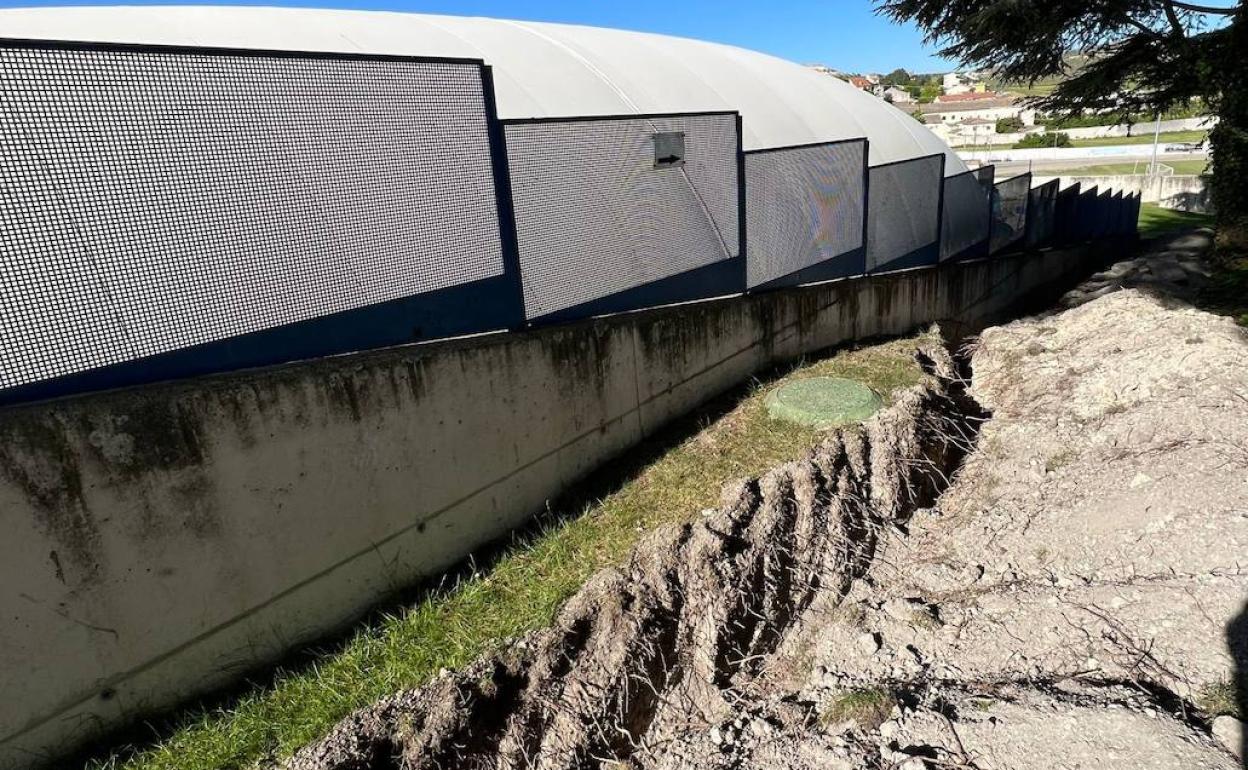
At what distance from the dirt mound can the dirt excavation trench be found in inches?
0.6

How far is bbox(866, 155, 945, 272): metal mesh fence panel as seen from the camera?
10.3 metres

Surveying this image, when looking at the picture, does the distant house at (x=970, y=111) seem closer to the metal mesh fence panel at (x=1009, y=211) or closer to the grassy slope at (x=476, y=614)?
the metal mesh fence panel at (x=1009, y=211)

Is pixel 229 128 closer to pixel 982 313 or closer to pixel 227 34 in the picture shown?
pixel 227 34

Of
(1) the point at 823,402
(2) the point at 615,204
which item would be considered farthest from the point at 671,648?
(2) the point at 615,204

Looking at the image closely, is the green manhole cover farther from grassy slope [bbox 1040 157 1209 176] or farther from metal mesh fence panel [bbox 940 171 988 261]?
grassy slope [bbox 1040 157 1209 176]

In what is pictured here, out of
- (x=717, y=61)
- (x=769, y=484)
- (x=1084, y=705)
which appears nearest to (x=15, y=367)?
(x=769, y=484)

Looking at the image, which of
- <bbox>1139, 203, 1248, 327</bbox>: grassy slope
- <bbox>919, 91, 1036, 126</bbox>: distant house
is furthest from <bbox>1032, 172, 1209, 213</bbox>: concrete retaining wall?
<bbox>919, 91, 1036, 126</bbox>: distant house

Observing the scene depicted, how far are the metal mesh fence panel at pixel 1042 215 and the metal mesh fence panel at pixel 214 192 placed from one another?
14622mm

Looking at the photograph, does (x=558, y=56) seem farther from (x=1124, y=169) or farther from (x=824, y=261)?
(x=1124, y=169)

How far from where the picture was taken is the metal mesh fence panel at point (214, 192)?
3441 millimetres

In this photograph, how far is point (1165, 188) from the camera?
3475cm

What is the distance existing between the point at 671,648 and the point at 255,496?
2979 mm

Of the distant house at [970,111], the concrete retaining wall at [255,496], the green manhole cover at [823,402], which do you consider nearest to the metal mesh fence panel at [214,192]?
the concrete retaining wall at [255,496]

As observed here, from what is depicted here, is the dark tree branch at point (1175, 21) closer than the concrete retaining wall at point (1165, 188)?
Yes
